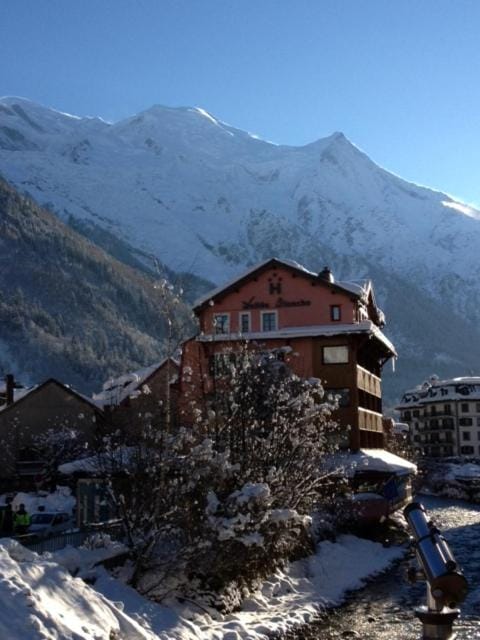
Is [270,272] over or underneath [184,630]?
over

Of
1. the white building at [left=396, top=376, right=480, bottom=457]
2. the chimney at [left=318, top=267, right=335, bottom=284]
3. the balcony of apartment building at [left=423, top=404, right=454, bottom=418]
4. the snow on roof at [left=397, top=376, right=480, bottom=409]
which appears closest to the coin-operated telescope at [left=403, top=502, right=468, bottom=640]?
the chimney at [left=318, top=267, right=335, bottom=284]

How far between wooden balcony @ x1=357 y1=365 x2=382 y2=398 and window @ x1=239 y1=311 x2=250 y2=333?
799cm

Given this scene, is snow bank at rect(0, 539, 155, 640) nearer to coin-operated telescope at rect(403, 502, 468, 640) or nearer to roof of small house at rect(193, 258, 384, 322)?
coin-operated telescope at rect(403, 502, 468, 640)

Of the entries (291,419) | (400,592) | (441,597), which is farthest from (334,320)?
(441,597)

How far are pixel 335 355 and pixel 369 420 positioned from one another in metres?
7.30

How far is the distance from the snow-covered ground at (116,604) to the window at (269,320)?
25.0m

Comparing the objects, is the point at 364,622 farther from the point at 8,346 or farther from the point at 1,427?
the point at 8,346

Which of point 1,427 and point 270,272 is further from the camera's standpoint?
point 1,427

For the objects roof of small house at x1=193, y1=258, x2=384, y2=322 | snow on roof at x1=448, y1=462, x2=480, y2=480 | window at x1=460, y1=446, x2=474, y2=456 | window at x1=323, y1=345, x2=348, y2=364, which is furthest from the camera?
window at x1=460, y1=446, x2=474, y2=456

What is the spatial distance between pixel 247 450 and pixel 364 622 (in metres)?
6.81

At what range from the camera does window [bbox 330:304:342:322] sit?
55781 millimetres

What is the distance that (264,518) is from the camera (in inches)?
975

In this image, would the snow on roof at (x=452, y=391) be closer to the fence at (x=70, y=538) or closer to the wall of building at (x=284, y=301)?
the wall of building at (x=284, y=301)

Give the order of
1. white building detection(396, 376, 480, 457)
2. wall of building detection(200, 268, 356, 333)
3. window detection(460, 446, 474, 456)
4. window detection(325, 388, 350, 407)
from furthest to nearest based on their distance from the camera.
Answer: white building detection(396, 376, 480, 457) < window detection(460, 446, 474, 456) < wall of building detection(200, 268, 356, 333) < window detection(325, 388, 350, 407)
